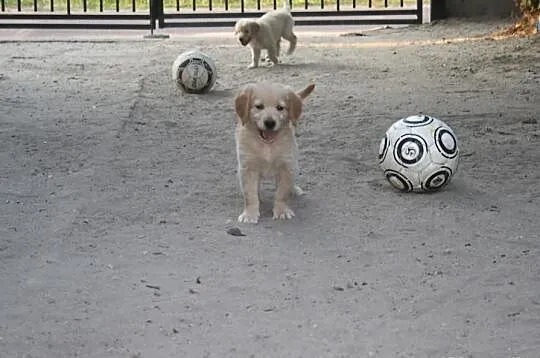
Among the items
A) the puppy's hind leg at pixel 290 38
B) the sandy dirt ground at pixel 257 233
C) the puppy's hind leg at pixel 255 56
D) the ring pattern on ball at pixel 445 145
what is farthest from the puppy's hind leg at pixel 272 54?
the ring pattern on ball at pixel 445 145

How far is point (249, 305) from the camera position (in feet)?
16.3

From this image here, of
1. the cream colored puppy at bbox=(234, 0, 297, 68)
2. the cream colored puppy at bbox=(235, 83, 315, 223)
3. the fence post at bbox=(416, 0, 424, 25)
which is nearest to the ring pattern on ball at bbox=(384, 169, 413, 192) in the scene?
the cream colored puppy at bbox=(235, 83, 315, 223)

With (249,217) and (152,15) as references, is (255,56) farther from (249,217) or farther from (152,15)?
(249,217)

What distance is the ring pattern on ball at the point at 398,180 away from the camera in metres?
6.91

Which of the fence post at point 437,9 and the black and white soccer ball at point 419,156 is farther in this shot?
the fence post at point 437,9

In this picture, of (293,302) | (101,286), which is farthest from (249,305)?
(101,286)

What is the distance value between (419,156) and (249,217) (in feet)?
3.76

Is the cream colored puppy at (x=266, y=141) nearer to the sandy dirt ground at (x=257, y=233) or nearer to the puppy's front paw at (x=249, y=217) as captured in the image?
the puppy's front paw at (x=249, y=217)

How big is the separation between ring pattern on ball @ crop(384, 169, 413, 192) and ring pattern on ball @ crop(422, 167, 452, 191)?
0.09 metres

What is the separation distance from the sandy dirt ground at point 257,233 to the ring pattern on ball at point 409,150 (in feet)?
0.71

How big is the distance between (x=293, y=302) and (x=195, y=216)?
163cm

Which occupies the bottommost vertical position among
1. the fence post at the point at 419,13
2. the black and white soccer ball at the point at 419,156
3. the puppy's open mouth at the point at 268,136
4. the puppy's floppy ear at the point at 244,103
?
the black and white soccer ball at the point at 419,156

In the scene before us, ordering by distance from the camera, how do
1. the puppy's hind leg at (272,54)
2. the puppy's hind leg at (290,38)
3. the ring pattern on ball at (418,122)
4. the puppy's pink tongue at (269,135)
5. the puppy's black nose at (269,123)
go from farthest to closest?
the puppy's hind leg at (290,38) → the puppy's hind leg at (272,54) → the ring pattern on ball at (418,122) → the puppy's pink tongue at (269,135) → the puppy's black nose at (269,123)

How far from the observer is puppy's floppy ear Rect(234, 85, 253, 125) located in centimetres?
645
